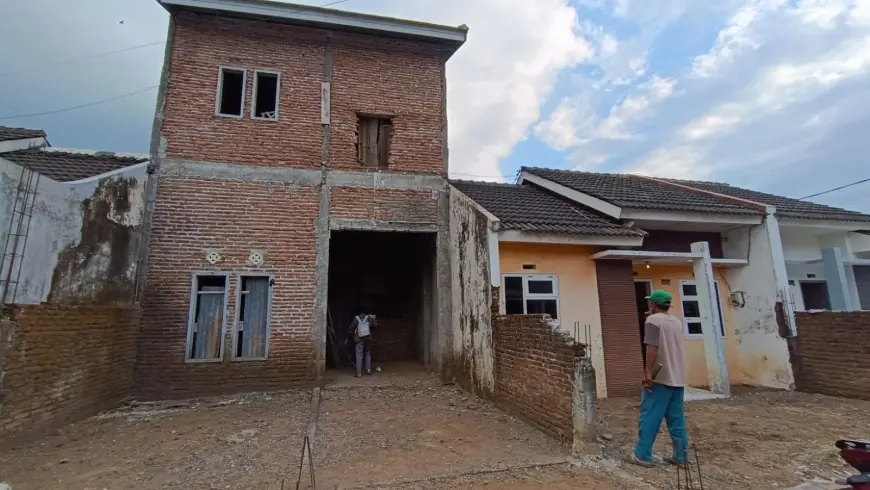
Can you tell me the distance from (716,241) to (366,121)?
878 centimetres

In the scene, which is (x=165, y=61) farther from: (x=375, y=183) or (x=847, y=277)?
(x=847, y=277)

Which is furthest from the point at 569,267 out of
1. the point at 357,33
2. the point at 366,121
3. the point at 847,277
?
the point at 847,277

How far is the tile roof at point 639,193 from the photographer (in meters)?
8.90

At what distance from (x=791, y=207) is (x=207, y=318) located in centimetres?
1325

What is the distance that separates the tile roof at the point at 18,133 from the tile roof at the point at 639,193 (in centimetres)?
1080

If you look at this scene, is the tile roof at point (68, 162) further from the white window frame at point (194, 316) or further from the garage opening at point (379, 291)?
the garage opening at point (379, 291)

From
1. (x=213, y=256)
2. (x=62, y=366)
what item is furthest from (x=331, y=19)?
(x=62, y=366)

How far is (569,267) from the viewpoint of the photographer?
8.32m

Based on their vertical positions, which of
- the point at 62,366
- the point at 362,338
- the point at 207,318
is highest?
the point at 207,318

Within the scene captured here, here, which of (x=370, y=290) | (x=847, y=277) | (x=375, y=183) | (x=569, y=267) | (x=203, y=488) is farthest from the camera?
(x=370, y=290)

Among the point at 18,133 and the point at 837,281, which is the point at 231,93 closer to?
the point at 18,133

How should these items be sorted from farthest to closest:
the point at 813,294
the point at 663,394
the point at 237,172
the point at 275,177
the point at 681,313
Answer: the point at 813,294
the point at 681,313
the point at 275,177
the point at 237,172
the point at 663,394

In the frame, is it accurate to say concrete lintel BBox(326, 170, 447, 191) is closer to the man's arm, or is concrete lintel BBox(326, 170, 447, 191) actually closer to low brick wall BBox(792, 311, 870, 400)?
the man's arm

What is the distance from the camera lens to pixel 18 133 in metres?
8.00
